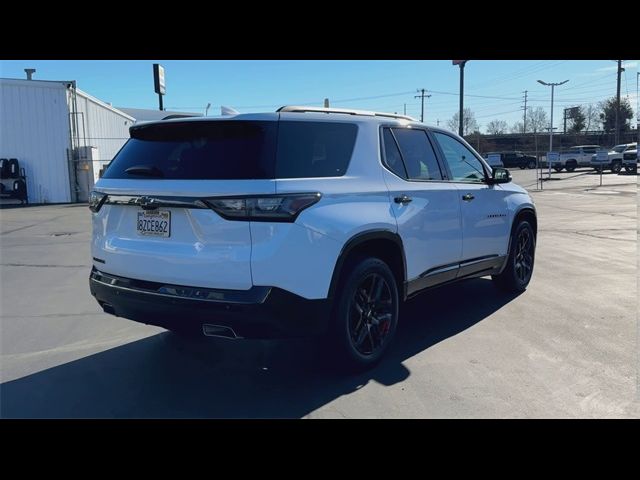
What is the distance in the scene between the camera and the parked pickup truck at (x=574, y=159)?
4653cm

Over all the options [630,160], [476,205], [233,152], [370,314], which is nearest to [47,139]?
[476,205]

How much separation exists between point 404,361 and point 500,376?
76 centimetres

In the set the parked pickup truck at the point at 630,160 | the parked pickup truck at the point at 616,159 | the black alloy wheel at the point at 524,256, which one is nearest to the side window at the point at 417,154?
the black alloy wheel at the point at 524,256

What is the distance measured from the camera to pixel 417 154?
193 inches

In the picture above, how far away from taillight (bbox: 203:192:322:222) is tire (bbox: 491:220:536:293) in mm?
3789

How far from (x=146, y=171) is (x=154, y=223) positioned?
386 millimetres

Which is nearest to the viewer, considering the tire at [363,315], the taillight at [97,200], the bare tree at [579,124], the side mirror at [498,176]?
the tire at [363,315]

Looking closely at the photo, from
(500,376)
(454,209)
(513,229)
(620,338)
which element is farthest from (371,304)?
(513,229)

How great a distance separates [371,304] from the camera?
13.8 ft

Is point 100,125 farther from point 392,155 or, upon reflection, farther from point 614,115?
point 614,115

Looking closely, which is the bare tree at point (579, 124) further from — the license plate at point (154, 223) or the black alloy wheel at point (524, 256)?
the license plate at point (154, 223)

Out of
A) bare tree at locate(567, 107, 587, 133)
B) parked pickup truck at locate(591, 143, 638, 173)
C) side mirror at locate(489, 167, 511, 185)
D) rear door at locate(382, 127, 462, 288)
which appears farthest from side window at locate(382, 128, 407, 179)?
bare tree at locate(567, 107, 587, 133)

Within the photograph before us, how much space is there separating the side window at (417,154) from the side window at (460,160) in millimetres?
275

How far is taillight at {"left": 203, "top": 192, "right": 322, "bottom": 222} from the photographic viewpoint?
3.33m
